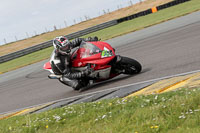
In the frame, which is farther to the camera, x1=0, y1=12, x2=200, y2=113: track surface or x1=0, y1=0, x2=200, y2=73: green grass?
x1=0, y1=0, x2=200, y2=73: green grass

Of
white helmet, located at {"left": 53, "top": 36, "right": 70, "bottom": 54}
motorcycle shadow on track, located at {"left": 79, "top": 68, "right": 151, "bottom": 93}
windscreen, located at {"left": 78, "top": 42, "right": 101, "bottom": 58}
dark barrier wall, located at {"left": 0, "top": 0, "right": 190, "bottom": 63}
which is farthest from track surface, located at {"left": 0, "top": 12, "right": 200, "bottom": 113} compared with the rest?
dark barrier wall, located at {"left": 0, "top": 0, "right": 190, "bottom": 63}

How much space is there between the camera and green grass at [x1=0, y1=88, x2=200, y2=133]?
4148 mm

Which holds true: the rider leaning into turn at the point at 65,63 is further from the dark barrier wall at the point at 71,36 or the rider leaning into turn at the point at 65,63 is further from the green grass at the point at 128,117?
the dark barrier wall at the point at 71,36

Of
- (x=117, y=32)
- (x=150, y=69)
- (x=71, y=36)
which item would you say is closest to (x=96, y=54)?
(x=150, y=69)

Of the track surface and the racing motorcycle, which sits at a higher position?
the racing motorcycle

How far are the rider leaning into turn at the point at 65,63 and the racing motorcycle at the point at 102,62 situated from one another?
0.63 ft

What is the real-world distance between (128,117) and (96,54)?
410 cm

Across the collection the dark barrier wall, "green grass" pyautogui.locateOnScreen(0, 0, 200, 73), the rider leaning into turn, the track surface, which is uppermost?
the rider leaning into turn

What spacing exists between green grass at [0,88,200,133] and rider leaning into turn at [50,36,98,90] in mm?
2618

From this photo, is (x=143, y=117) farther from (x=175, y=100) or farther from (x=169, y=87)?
(x=169, y=87)

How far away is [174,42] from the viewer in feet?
40.9

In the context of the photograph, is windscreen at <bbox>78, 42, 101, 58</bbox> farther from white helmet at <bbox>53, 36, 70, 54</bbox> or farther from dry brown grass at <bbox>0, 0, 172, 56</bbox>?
dry brown grass at <bbox>0, 0, 172, 56</bbox>

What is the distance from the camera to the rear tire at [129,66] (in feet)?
28.6

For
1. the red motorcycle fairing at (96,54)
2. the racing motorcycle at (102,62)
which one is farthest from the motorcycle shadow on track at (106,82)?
the red motorcycle fairing at (96,54)
